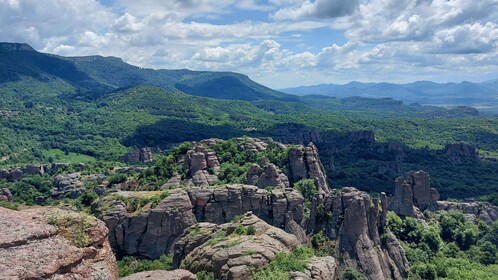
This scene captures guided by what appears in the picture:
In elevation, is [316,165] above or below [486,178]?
above

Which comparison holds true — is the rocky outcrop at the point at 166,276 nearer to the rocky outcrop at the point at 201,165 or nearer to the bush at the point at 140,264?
the bush at the point at 140,264

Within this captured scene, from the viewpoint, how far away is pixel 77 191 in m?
116

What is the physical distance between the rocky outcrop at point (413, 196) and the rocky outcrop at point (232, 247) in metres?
50.7

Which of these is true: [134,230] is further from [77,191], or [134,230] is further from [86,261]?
[77,191]

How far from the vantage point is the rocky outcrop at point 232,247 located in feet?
120

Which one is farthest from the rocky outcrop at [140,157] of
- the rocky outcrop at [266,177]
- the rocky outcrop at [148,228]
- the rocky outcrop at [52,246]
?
the rocky outcrop at [52,246]

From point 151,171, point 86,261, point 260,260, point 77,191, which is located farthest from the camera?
point 77,191

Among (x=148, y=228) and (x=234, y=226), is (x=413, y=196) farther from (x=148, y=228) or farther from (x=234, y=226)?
(x=234, y=226)

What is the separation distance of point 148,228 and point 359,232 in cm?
2866

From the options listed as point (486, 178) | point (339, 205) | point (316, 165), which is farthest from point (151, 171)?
point (486, 178)

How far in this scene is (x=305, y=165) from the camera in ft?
292

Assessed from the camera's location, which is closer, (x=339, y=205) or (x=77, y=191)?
(x=339, y=205)

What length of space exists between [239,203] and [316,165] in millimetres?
28090

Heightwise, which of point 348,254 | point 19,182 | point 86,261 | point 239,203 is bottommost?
point 19,182
